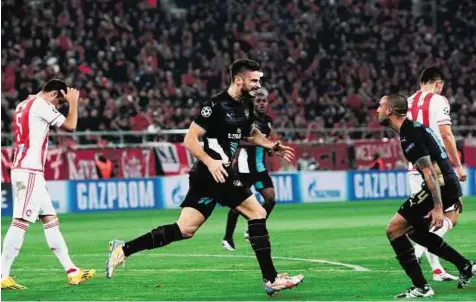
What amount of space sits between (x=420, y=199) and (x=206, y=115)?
222 cm

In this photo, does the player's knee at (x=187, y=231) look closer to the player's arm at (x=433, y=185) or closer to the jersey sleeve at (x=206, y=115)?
the jersey sleeve at (x=206, y=115)

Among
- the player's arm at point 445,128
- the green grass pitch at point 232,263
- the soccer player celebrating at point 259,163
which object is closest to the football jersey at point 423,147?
the green grass pitch at point 232,263

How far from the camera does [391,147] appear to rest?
3616 cm

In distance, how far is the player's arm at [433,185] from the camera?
34.8 ft

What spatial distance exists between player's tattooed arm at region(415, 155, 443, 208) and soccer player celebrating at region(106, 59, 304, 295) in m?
1.56

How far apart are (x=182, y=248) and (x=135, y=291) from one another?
254 inches

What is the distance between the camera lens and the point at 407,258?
10.9m

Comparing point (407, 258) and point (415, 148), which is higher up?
point (415, 148)

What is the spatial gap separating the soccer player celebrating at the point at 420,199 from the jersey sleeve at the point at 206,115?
64.2 inches

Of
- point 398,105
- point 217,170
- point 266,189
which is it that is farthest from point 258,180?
point 398,105

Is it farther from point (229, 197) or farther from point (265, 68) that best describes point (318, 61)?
point (229, 197)

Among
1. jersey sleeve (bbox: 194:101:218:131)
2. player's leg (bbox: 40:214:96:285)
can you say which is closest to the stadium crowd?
player's leg (bbox: 40:214:96:285)

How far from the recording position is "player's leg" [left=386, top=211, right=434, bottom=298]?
10.8 metres

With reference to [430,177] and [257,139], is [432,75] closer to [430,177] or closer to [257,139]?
[257,139]
